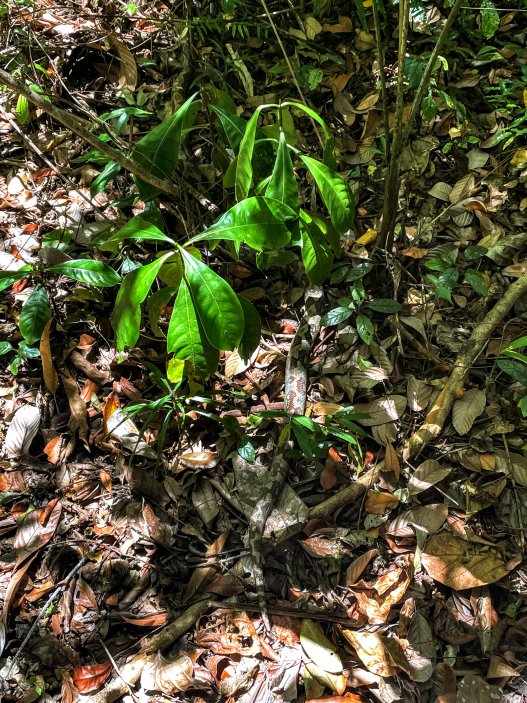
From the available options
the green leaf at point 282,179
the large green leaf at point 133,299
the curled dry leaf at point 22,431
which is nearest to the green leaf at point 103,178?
the large green leaf at point 133,299

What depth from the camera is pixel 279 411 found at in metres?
1.99

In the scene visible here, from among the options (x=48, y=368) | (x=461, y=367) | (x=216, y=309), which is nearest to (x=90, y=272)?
(x=48, y=368)

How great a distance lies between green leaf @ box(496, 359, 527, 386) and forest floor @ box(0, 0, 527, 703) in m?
0.01

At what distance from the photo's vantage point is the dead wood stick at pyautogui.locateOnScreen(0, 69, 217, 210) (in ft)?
4.77

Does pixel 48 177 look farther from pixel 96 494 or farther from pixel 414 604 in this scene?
pixel 414 604

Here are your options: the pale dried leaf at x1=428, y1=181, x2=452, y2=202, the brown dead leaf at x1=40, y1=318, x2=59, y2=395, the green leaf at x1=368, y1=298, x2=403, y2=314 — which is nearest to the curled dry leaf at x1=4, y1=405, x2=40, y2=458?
the brown dead leaf at x1=40, y1=318, x2=59, y2=395

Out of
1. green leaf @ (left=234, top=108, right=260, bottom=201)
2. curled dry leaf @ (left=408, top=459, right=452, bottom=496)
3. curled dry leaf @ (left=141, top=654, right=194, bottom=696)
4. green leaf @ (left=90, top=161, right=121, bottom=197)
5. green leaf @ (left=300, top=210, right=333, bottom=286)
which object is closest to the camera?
green leaf @ (left=234, top=108, right=260, bottom=201)

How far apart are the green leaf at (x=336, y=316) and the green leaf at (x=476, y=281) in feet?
1.75

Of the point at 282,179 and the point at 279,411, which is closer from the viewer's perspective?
the point at 282,179

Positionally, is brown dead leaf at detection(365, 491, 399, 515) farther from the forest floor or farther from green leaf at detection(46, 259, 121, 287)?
green leaf at detection(46, 259, 121, 287)

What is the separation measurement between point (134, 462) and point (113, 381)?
0.38 meters

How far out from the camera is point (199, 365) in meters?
1.63

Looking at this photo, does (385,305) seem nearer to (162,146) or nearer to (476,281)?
(476,281)

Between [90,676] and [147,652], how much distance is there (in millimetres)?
197
